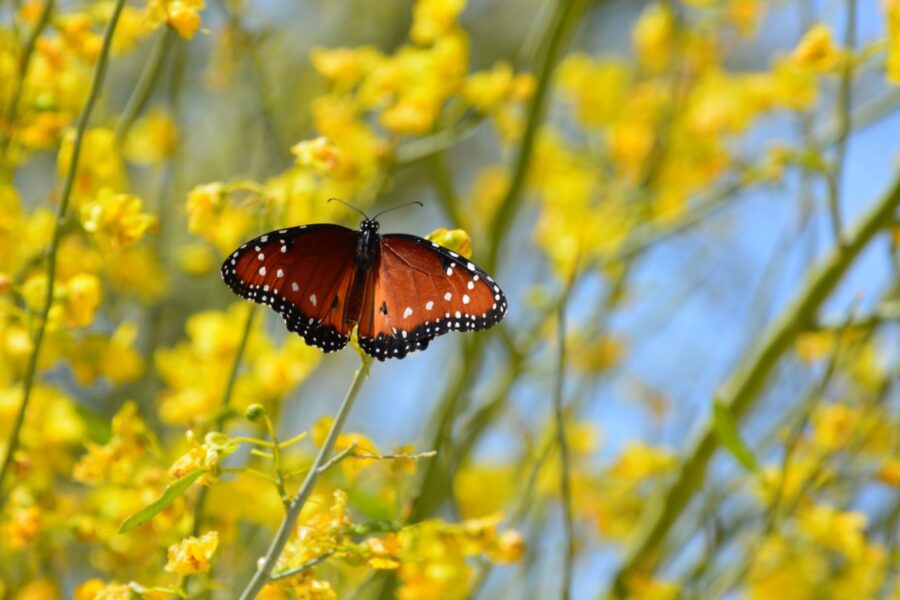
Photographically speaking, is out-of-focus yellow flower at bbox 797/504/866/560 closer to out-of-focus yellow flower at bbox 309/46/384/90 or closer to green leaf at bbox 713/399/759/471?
green leaf at bbox 713/399/759/471

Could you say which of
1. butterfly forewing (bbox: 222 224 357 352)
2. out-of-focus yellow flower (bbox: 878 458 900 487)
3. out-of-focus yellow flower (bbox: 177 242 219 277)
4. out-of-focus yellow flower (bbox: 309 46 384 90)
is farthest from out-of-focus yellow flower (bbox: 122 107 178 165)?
out-of-focus yellow flower (bbox: 878 458 900 487)

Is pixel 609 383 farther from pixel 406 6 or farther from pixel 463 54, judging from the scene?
pixel 406 6

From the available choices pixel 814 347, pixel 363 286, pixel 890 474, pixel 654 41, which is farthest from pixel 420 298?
pixel 654 41

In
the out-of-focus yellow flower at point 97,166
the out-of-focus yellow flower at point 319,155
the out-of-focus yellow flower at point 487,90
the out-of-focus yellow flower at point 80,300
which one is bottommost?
the out-of-focus yellow flower at point 80,300

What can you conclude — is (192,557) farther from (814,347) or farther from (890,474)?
(814,347)

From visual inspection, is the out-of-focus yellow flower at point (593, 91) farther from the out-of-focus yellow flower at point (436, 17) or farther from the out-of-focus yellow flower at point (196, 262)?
the out-of-focus yellow flower at point (196, 262)

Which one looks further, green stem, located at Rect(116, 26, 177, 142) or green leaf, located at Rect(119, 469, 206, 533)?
green stem, located at Rect(116, 26, 177, 142)

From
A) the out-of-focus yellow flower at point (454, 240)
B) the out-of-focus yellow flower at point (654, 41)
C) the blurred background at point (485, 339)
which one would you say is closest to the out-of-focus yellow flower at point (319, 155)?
the blurred background at point (485, 339)
